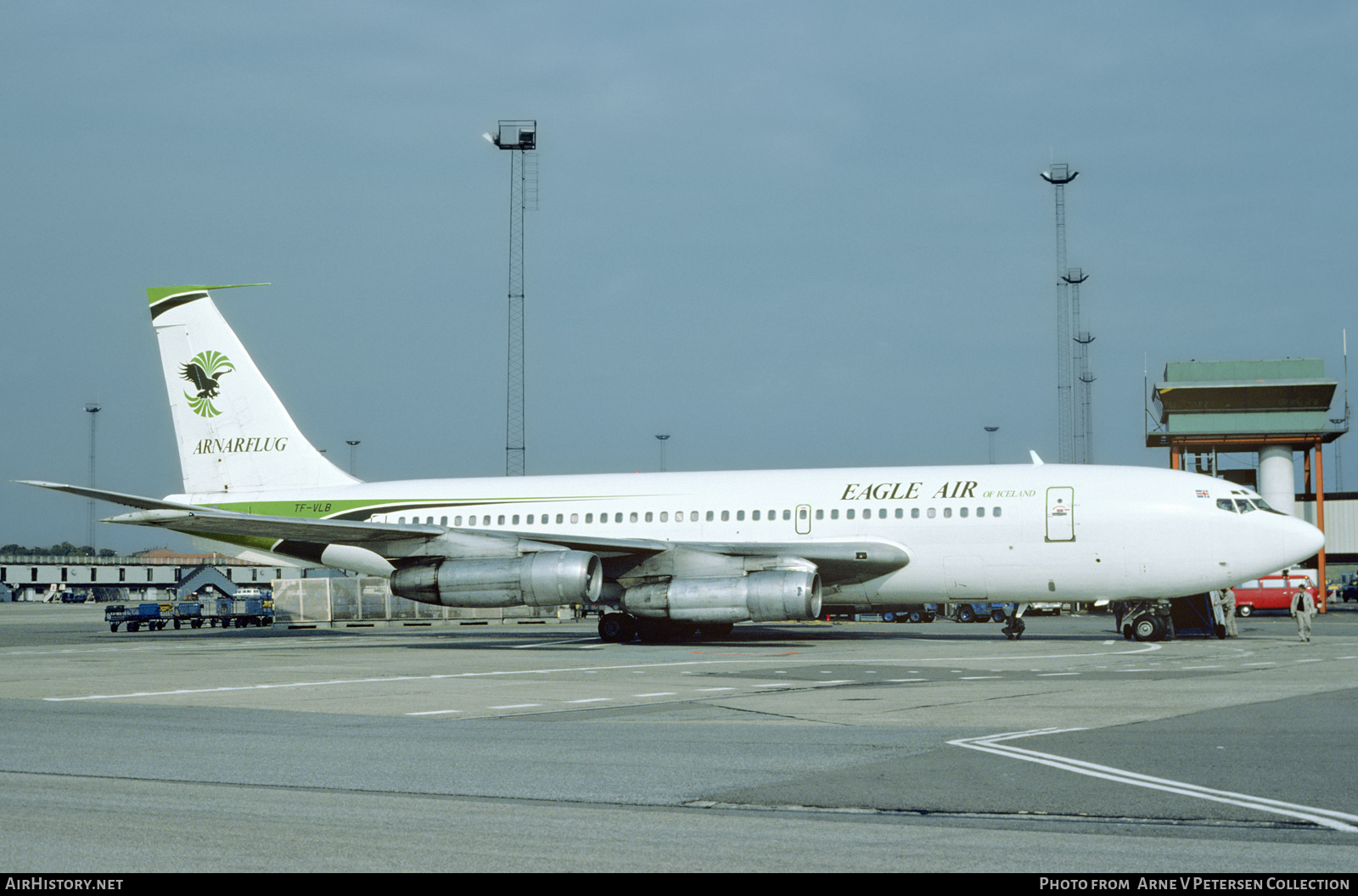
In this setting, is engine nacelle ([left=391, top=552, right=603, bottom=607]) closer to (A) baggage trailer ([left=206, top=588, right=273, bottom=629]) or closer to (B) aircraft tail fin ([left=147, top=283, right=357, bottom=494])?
(B) aircraft tail fin ([left=147, top=283, right=357, bottom=494])

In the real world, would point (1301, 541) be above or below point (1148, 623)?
above

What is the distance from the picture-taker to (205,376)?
1426 inches

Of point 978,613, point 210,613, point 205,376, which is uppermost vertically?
point 205,376

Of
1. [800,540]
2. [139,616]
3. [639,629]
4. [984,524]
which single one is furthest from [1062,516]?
[139,616]

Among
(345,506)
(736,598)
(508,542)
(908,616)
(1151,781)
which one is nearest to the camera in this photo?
(1151,781)

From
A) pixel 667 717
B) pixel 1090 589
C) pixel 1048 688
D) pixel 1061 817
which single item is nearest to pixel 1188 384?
pixel 1090 589

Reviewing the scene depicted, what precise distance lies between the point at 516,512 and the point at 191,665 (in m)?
11.4

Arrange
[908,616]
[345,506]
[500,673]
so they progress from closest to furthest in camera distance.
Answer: [500,673], [345,506], [908,616]

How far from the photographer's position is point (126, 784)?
9.61 m

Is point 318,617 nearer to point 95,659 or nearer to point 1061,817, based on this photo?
point 95,659

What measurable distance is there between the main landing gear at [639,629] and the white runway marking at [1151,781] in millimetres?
19170

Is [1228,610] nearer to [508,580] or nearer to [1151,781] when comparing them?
[508,580]

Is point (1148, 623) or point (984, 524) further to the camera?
point (1148, 623)

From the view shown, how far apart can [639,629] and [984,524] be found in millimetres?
8750
